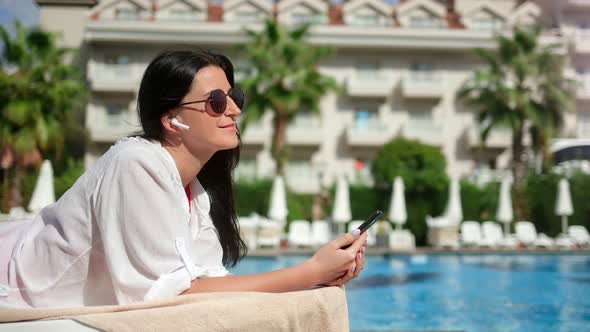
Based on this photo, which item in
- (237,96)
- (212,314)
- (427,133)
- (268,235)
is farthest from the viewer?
(427,133)

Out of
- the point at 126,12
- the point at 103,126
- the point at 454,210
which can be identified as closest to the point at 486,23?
the point at 454,210

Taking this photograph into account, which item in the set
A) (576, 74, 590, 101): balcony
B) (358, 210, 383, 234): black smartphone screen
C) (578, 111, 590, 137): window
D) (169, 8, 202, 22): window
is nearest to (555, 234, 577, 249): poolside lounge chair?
(578, 111, 590, 137): window

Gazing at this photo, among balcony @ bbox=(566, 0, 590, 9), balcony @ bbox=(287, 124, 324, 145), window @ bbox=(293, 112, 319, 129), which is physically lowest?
balcony @ bbox=(287, 124, 324, 145)

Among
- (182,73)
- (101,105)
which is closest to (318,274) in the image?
(182,73)

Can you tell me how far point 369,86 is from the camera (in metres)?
36.1

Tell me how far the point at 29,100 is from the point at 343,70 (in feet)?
58.3

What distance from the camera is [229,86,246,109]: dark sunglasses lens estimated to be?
2.09m

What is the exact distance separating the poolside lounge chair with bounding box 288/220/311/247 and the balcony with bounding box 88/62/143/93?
1797 cm

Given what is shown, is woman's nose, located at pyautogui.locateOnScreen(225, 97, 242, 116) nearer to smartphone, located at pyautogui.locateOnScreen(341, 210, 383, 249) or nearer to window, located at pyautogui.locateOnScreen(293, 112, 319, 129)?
smartphone, located at pyautogui.locateOnScreen(341, 210, 383, 249)

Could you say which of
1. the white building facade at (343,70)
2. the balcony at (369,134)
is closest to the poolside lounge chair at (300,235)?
the white building facade at (343,70)

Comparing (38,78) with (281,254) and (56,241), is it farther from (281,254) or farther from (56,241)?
(56,241)

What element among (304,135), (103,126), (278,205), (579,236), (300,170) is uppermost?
(103,126)

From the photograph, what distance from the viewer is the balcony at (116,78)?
3497cm

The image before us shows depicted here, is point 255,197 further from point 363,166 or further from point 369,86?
point 369,86
